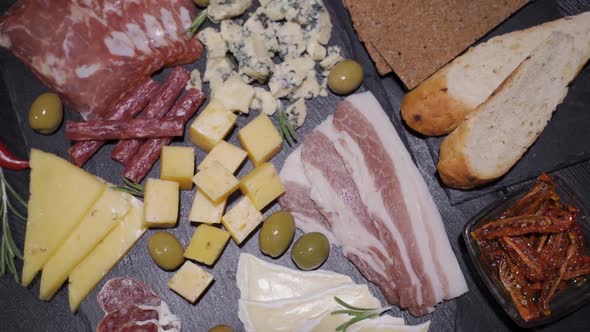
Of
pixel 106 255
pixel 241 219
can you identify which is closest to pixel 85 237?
pixel 106 255

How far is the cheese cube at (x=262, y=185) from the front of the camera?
270 cm

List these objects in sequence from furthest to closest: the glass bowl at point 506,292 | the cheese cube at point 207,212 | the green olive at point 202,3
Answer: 1. the green olive at point 202,3
2. the cheese cube at point 207,212
3. the glass bowl at point 506,292

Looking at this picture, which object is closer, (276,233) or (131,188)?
(276,233)

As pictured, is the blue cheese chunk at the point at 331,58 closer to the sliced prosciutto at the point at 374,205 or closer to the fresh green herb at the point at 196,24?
the sliced prosciutto at the point at 374,205

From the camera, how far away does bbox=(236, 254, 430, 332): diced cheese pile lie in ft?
8.79

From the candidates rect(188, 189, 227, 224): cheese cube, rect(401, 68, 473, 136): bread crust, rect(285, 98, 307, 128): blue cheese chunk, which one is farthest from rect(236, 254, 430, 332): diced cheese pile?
rect(401, 68, 473, 136): bread crust

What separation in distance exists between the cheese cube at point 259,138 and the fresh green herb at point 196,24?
22.4 inches

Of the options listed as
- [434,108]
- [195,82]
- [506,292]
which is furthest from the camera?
[195,82]

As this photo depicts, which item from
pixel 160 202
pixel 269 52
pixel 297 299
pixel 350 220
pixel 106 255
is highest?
pixel 269 52

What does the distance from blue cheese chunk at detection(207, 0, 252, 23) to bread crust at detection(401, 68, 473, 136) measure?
3.23ft

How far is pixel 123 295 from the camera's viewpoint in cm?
279

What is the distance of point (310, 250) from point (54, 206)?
51.2 inches

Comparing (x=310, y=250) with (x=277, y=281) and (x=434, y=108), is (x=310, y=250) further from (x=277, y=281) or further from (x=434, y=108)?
(x=434, y=108)

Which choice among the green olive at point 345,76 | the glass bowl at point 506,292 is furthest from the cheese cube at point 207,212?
the glass bowl at point 506,292
